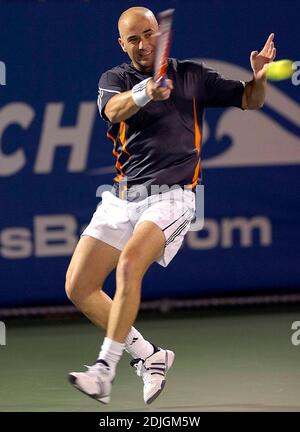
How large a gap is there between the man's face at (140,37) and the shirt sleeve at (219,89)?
305mm

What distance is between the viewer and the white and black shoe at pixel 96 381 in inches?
226

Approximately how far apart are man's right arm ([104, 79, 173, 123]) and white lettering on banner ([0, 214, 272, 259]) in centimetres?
273

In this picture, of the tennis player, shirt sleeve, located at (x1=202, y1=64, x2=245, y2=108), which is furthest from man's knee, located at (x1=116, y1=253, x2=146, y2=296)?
shirt sleeve, located at (x1=202, y1=64, x2=245, y2=108)

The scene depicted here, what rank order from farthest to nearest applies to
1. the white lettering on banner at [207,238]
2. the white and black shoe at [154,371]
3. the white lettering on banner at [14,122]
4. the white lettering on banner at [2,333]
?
1. the white lettering on banner at [207,238]
2. the white lettering on banner at [14,122]
3. the white lettering on banner at [2,333]
4. the white and black shoe at [154,371]

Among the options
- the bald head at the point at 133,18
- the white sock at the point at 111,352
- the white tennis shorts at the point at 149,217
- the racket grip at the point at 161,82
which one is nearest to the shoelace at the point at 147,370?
the white sock at the point at 111,352

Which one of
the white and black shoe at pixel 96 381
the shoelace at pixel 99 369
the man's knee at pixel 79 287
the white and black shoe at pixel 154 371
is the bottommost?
the white and black shoe at pixel 154 371

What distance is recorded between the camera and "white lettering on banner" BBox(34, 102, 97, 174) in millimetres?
8734

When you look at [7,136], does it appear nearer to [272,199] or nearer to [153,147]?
[272,199]

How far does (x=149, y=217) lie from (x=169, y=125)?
50cm

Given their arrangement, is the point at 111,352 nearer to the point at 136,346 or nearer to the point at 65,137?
the point at 136,346

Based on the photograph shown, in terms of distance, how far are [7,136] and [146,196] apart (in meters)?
2.69

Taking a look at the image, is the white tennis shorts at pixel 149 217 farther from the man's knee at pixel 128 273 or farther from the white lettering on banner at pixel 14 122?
the white lettering on banner at pixel 14 122

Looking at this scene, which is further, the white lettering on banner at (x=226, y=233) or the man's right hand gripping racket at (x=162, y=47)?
the white lettering on banner at (x=226, y=233)

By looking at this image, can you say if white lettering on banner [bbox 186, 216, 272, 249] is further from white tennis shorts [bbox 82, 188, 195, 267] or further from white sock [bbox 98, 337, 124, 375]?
white sock [bbox 98, 337, 124, 375]
